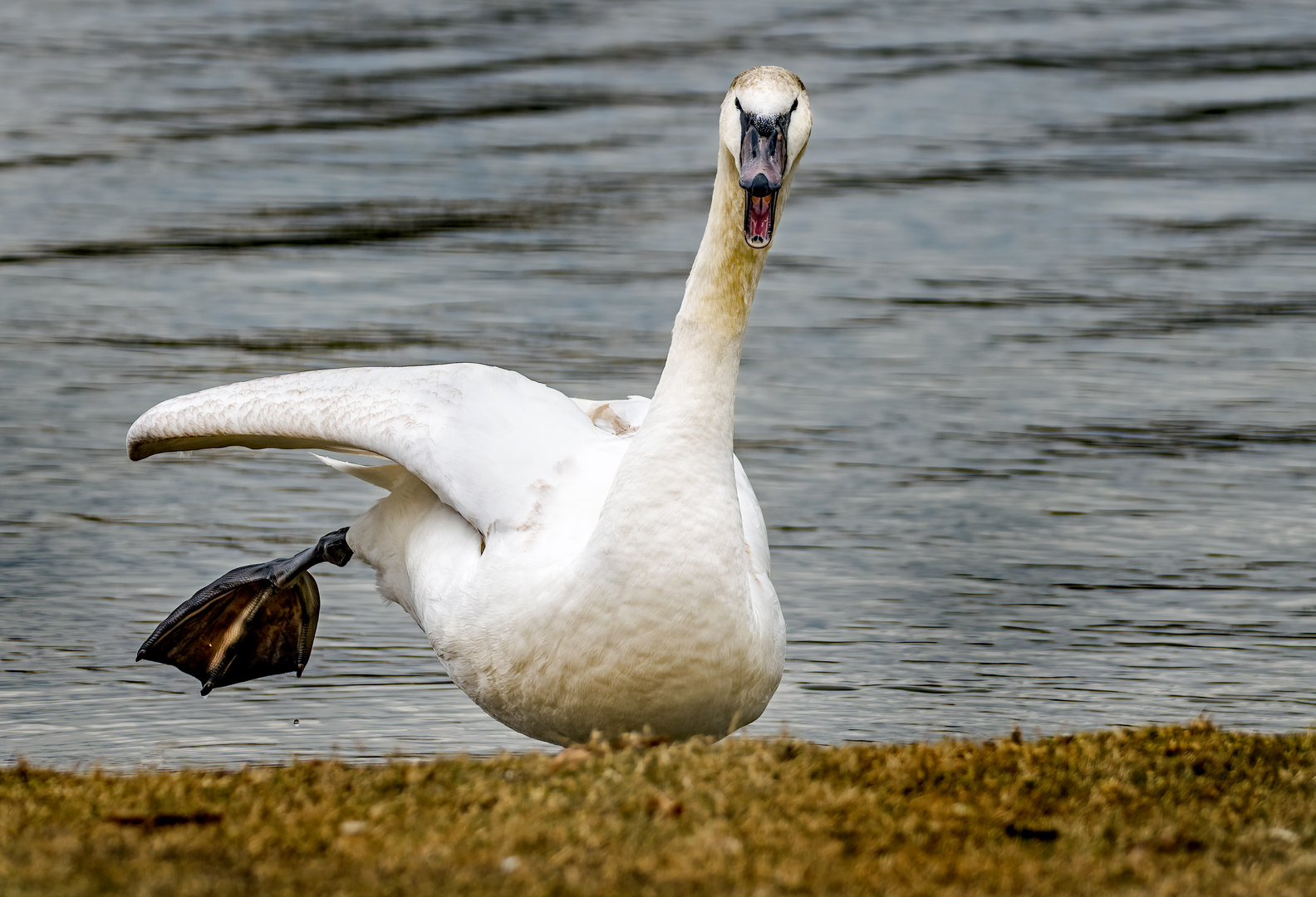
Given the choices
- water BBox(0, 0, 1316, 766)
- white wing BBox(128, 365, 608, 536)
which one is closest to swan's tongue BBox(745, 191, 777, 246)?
white wing BBox(128, 365, 608, 536)

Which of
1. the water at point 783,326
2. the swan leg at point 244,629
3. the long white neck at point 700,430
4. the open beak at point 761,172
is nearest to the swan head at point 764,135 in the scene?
the open beak at point 761,172

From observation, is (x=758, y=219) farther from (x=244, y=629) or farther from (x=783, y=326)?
(x=783, y=326)

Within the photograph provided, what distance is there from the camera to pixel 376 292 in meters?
11.7

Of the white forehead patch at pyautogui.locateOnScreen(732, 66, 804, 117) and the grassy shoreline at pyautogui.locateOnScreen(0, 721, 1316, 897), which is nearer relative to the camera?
the grassy shoreline at pyautogui.locateOnScreen(0, 721, 1316, 897)

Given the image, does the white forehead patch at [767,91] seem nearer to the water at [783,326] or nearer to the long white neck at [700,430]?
the long white neck at [700,430]

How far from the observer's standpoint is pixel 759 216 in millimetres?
4781

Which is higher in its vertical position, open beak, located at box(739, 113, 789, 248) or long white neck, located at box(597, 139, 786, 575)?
open beak, located at box(739, 113, 789, 248)

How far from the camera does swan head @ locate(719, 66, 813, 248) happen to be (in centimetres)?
475

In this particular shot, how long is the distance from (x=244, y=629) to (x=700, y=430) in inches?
85.2

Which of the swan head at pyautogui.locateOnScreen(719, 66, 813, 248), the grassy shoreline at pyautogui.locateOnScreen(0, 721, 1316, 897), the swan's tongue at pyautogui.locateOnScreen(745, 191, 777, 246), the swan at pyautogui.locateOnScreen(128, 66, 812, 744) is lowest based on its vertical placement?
the grassy shoreline at pyautogui.locateOnScreen(0, 721, 1316, 897)

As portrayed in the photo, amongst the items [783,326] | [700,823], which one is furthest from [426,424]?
[783,326]

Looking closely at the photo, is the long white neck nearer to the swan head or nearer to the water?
the swan head

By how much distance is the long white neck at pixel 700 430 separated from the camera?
4855mm

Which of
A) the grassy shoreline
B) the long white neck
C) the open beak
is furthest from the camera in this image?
the long white neck
